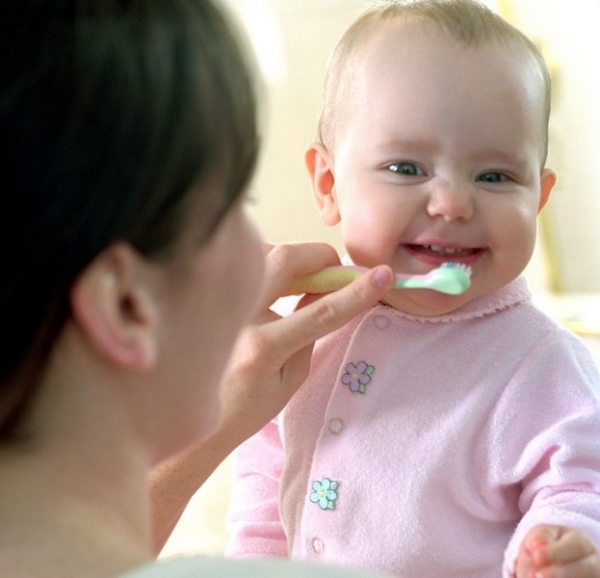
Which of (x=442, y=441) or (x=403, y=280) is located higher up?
(x=403, y=280)

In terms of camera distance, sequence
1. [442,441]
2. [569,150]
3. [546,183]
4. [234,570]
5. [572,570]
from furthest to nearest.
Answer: [569,150] < [546,183] < [442,441] < [572,570] < [234,570]

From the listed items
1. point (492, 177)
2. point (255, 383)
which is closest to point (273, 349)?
point (255, 383)

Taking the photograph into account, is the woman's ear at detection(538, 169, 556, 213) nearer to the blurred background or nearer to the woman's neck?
the woman's neck

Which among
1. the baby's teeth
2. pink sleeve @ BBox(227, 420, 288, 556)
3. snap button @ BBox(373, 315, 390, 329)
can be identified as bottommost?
pink sleeve @ BBox(227, 420, 288, 556)

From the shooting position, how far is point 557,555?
885 mm

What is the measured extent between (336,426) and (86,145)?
0.55m

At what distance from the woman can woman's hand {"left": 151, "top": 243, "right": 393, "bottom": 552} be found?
344 mm

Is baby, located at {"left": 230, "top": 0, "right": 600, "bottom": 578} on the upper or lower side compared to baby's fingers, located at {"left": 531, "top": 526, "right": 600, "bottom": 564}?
upper

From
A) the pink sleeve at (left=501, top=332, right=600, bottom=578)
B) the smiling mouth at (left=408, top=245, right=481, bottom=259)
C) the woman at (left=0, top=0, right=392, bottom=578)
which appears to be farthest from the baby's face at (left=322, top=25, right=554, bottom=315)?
the woman at (left=0, top=0, right=392, bottom=578)

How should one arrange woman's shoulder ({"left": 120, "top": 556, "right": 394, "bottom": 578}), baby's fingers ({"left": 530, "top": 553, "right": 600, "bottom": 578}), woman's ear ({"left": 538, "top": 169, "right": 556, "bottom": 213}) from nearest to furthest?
1. woman's shoulder ({"left": 120, "top": 556, "right": 394, "bottom": 578})
2. baby's fingers ({"left": 530, "top": 553, "right": 600, "bottom": 578})
3. woman's ear ({"left": 538, "top": 169, "right": 556, "bottom": 213})

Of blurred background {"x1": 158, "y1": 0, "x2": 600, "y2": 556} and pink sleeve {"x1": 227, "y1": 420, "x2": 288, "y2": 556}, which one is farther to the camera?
blurred background {"x1": 158, "y1": 0, "x2": 600, "y2": 556}

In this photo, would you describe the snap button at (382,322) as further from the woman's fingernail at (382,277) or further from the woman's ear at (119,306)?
the woman's ear at (119,306)

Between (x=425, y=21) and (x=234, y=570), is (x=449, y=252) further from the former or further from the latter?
(x=234, y=570)

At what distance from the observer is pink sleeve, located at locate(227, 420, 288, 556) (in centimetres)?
113
